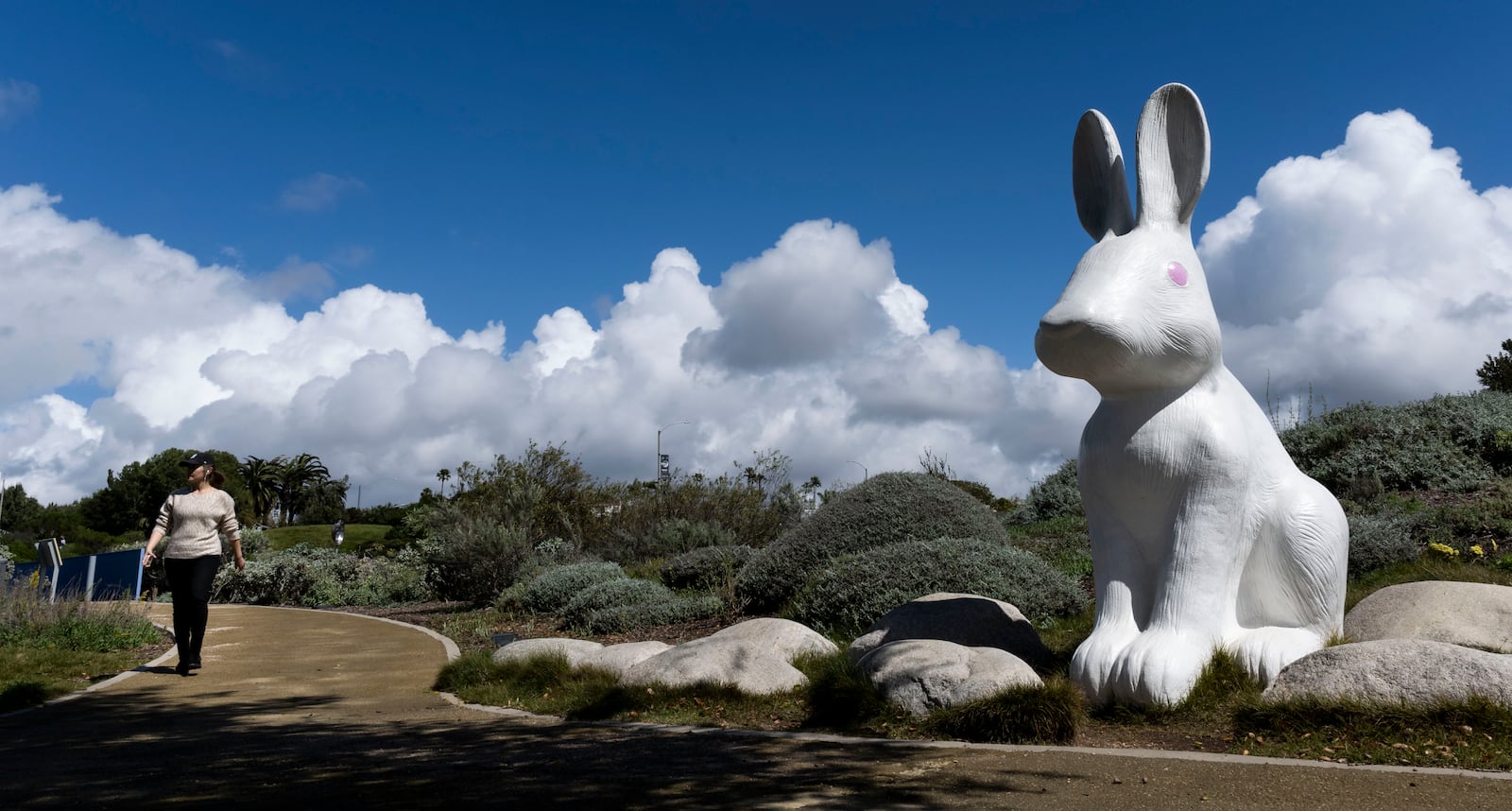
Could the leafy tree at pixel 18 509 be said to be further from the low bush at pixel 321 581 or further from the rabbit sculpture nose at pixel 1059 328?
the rabbit sculpture nose at pixel 1059 328

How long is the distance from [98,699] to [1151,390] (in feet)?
25.5

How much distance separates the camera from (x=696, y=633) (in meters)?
10.3

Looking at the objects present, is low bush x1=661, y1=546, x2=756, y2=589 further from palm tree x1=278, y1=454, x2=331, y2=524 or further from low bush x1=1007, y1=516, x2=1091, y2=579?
palm tree x1=278, y1=454, x2=331, y2=524

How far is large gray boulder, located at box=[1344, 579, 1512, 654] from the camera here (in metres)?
6.31

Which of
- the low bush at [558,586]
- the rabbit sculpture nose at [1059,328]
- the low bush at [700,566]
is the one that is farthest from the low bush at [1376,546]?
the low bush at [558,586]

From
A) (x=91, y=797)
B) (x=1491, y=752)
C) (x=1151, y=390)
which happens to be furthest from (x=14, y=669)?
(x=1491, y=752)

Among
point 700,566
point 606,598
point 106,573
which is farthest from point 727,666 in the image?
point 106,573

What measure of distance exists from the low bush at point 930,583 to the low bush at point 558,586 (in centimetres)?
Answer: 401

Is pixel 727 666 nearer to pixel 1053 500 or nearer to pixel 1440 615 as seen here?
pixel 1440 615

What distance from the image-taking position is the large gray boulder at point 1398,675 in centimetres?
473

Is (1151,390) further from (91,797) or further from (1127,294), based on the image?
(91,797)

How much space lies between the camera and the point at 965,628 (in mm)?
7133

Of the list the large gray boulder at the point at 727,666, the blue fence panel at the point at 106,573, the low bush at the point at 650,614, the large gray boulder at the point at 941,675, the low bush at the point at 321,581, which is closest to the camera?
the large gray boulder at the point at 941,675

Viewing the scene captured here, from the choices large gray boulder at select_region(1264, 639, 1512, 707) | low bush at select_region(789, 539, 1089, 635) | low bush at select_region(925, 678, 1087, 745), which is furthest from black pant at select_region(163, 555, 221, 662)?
large gray boulder at select_region(1264, 639, 1512, 707)
